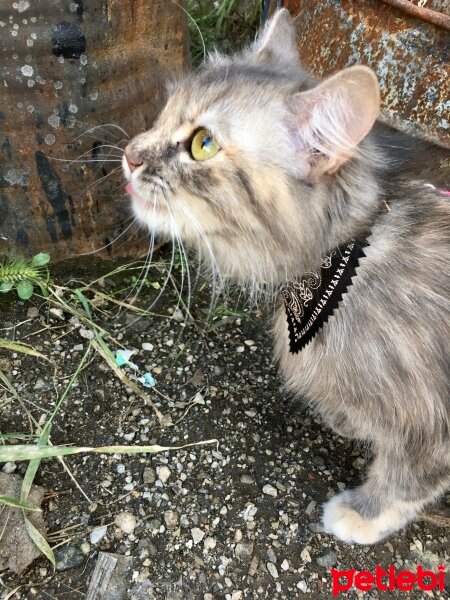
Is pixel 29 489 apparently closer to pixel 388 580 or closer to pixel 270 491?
pixel 270 491

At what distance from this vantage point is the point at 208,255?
1.30 meters

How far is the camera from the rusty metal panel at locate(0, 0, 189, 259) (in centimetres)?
134

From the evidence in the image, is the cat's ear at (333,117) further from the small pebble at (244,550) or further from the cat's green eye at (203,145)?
the small pebble at (244,550)

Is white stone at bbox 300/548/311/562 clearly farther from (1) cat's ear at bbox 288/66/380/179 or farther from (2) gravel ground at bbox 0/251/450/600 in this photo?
(1) cat's ear at bbox 288/66/380/179

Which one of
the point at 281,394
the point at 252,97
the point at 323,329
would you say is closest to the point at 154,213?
the point at 252,97

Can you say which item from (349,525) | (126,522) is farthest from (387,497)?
(126,522)

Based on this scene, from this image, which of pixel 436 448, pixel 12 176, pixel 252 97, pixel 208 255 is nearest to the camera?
pixel 252 97

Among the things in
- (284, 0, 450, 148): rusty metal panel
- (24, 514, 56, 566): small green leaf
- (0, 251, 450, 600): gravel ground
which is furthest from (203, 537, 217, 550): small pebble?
(284, 0, 450, 148): rusty metal panel

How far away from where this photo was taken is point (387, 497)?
1311 mm

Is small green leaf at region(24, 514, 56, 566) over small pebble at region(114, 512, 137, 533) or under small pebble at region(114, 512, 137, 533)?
over

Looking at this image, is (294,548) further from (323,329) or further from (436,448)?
(323,329)

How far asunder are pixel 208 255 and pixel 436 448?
67 cm

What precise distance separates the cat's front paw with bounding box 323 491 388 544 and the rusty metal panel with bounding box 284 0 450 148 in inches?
43.9

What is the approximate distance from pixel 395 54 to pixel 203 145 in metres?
0.85
